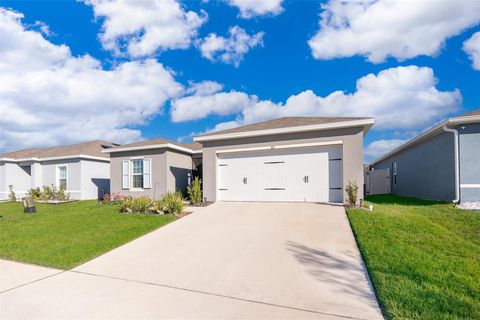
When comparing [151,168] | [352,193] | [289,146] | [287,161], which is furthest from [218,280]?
[151,168]

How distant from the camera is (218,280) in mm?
4438

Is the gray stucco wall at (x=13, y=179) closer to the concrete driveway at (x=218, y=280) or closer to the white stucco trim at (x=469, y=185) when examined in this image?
the concrete driveway at (x=218, y=280)

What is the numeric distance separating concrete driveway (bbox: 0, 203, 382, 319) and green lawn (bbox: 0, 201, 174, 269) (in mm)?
630

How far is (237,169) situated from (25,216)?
934 cm

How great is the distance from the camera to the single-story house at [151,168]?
14125 millimetres

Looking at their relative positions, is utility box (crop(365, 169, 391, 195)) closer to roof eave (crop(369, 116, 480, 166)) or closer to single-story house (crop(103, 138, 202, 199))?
roof eave (crop(369, 116, 480, 166))

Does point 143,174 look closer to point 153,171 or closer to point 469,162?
point 153,171

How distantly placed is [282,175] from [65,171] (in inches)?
607

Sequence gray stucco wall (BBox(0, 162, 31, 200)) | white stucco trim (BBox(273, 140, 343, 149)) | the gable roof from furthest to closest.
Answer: gray stucco wall (BBox(0, 162, 31, 200)) → the gable roof → white stucco trim (BBox(273, 140, 343, 149))

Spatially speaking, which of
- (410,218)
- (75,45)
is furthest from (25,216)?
(410,218)

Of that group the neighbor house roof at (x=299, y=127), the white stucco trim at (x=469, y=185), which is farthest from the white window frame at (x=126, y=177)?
the white stucco trim at (x=469, y=185)

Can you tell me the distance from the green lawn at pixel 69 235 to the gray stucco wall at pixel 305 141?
3.44 metres

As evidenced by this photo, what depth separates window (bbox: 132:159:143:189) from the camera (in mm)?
14836

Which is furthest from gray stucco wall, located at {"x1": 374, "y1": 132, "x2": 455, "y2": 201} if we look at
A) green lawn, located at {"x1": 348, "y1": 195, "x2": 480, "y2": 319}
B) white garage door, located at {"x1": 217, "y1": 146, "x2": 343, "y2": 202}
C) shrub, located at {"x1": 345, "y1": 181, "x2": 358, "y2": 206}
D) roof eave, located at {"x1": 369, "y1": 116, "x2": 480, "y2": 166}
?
white garage door, located at {"x1": 217, "y1": 146, "x2": 343, "y2": 202}
